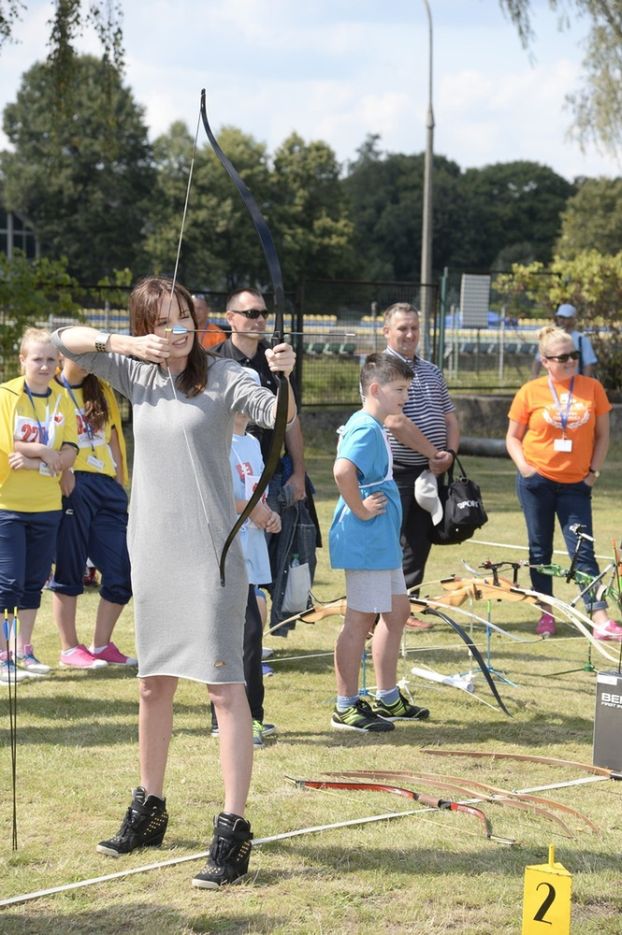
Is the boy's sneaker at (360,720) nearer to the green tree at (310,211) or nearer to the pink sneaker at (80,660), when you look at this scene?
the pink sneaker at (80,660)

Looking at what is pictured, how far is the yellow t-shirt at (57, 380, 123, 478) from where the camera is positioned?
6.70m

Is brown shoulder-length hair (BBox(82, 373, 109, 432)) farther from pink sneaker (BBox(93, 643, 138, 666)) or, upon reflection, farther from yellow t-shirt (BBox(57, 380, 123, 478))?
pink sneaker (BBox(93, 643, 138, 666))

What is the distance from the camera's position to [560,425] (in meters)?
7.69

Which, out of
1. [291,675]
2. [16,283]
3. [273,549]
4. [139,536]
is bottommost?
[291,675]

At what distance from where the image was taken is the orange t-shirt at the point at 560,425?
7.67m

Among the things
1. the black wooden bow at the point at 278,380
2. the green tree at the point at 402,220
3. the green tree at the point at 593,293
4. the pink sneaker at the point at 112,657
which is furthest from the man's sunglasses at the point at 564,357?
the green tree at the point at 402,220

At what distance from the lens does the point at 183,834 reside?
14.0 ft

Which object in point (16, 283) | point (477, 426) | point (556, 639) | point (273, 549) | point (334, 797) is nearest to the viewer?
point (334, 797)

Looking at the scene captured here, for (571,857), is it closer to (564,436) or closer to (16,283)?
(564,436)

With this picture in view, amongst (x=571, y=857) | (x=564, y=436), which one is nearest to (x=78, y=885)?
(x=571, y=857)

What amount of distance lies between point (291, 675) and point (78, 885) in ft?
9.71

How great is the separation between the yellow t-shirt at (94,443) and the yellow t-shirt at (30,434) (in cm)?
16

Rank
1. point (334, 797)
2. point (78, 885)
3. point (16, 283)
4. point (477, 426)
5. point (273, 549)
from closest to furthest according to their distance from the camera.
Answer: point (78, 885) < point (334, 797) < point (273, 549) < point (16, 283) < point (477, 426)

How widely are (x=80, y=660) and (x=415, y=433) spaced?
88.4 inches
